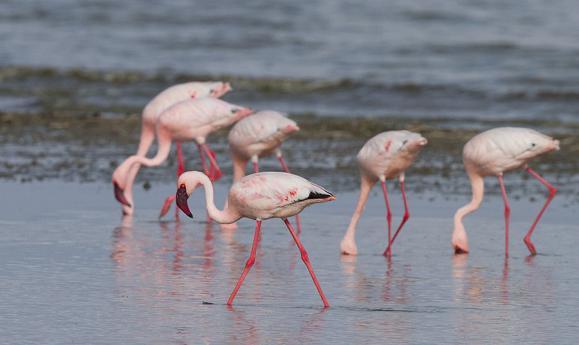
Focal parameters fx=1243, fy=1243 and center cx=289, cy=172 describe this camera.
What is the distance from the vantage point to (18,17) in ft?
91.4

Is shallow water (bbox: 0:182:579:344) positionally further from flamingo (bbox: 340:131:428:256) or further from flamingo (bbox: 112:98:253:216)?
flamingo (bbox: 112:98:253:216)

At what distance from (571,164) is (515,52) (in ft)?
33.5

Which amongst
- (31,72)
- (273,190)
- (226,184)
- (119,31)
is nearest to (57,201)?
(226,184)

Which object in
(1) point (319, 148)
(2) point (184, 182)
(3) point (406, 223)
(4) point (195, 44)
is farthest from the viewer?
(4) point (195, 44)

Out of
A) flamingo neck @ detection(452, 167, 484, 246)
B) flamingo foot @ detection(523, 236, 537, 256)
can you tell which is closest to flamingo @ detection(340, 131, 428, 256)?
flamingo neck @ detection(452, 167, 484, 246)

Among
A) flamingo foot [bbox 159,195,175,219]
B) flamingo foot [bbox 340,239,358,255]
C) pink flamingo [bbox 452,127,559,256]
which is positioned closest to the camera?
flamingo foot [bbox 340,239,358,255]

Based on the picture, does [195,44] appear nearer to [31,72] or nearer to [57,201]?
[31,72]

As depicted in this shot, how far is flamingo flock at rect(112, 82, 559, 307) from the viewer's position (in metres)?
7.33

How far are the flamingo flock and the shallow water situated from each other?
19cm

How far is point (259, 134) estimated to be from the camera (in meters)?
10.2

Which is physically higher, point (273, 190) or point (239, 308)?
point (273, 190)

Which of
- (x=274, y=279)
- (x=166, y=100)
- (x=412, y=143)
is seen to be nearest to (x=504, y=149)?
(x=412, y=143)

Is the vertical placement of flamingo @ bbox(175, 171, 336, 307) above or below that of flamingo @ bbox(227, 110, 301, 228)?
above

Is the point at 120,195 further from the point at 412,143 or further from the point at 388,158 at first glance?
the point at 412,143
